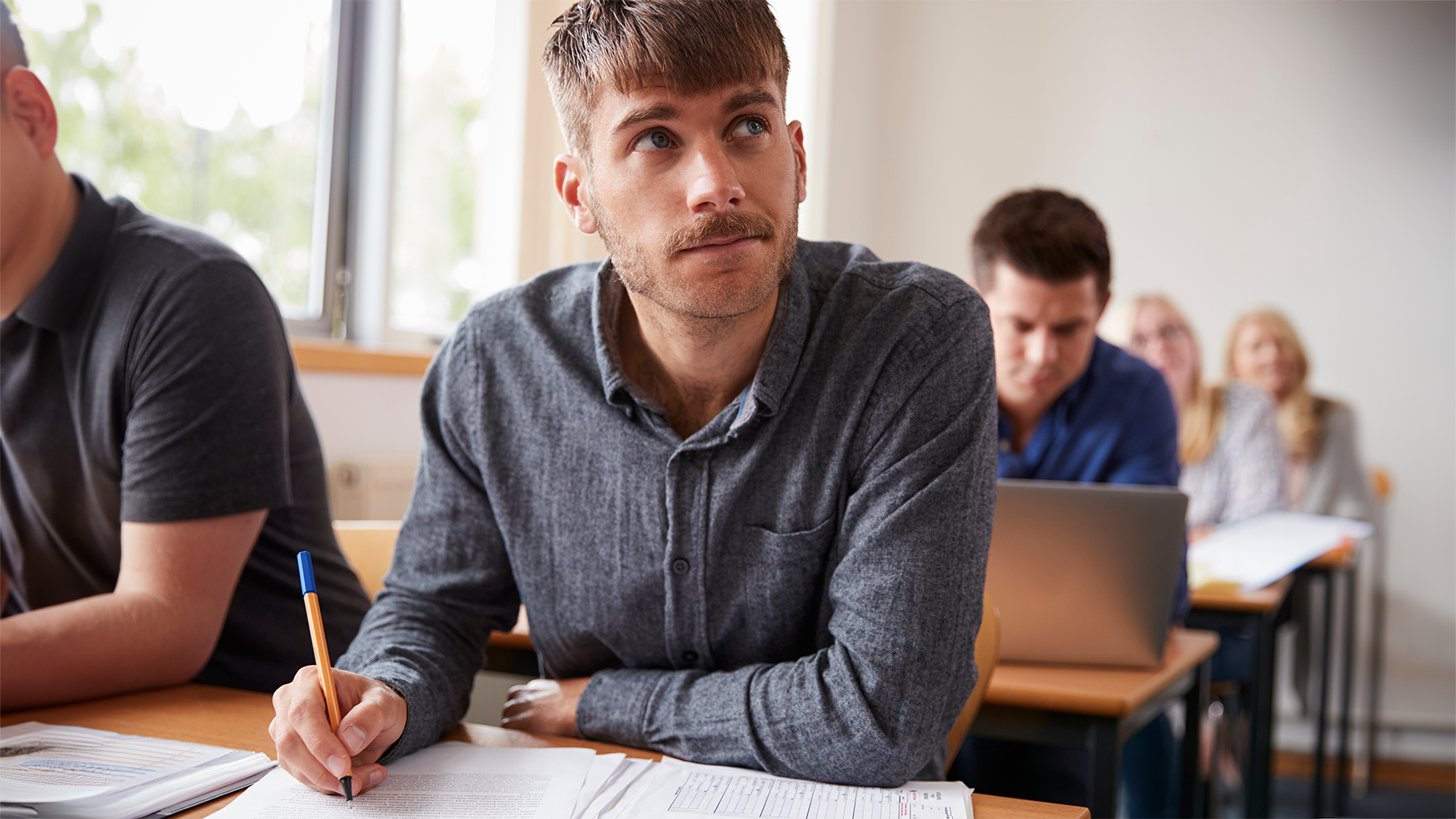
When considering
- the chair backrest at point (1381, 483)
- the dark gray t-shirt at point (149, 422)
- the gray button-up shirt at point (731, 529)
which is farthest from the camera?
the chair backrest at point (1381, 483)

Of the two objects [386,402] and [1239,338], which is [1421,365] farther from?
[386,402]

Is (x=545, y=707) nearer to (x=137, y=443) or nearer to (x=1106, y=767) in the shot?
(x=137, y=443)

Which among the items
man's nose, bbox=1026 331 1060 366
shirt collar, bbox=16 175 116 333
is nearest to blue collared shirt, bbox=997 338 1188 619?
man's nose, bbox=1026 331 1060 366

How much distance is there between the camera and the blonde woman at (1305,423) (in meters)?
4.21

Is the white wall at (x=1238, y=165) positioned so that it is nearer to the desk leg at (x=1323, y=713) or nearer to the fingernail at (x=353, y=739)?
the desk leg at (x=1323, y=713)

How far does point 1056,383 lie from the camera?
6.97ft

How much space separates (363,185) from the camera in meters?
2.99

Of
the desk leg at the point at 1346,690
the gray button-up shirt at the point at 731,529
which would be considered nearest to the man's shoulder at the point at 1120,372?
the gray button-up shirt at the point at 731,529

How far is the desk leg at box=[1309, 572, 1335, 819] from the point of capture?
11.7 ft

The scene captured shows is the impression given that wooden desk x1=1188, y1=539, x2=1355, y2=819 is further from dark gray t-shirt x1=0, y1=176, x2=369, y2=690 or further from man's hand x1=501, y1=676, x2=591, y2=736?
dark gray t-shirt x1=0, y1=176, x2=369, y2=690

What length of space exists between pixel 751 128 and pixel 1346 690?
12.6 ft

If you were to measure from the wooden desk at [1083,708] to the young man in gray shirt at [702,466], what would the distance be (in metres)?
0.45

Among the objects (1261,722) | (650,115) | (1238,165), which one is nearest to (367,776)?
(650,115)

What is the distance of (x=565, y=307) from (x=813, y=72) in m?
3.22
